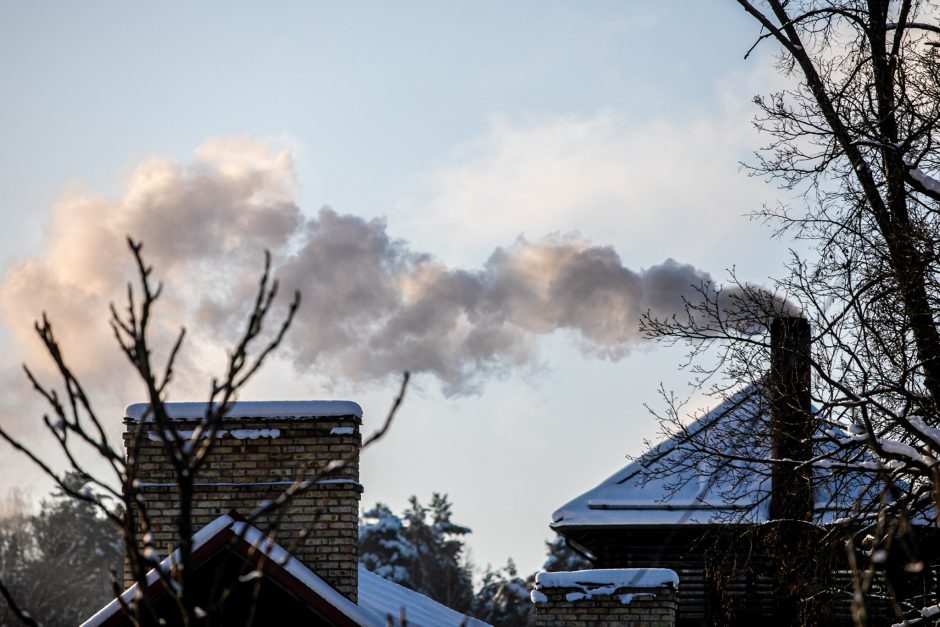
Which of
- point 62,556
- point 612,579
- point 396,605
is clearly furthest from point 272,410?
point 62,556

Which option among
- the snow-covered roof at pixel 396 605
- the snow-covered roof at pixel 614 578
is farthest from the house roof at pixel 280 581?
the snow-covered roof at pixel 614 578

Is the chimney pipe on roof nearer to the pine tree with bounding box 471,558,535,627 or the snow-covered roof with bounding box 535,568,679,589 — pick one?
the snow-covered roof with bounding box 535,568,679,589

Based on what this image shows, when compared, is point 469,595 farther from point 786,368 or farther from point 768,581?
point 786,368

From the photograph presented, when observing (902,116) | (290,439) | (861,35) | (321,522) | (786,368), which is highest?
(861,35)

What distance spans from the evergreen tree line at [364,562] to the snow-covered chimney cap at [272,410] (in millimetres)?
33963

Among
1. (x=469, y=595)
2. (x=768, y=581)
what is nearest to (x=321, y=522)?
(x=768, y=581)

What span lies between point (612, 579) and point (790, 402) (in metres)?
2.49

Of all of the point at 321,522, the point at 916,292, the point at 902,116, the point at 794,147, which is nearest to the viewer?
the point at 321,522

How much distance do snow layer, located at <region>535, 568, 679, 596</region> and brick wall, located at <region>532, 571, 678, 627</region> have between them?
0.02m

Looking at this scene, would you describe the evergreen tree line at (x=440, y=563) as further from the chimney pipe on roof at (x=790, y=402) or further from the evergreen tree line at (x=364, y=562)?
the chimney pipe on roof at (x=790, y=402)

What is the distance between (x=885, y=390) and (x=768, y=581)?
6.89 meters

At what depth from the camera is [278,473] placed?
9.91m

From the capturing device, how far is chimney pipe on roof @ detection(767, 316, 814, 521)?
10.8 metres

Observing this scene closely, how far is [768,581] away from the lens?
1622 cm
